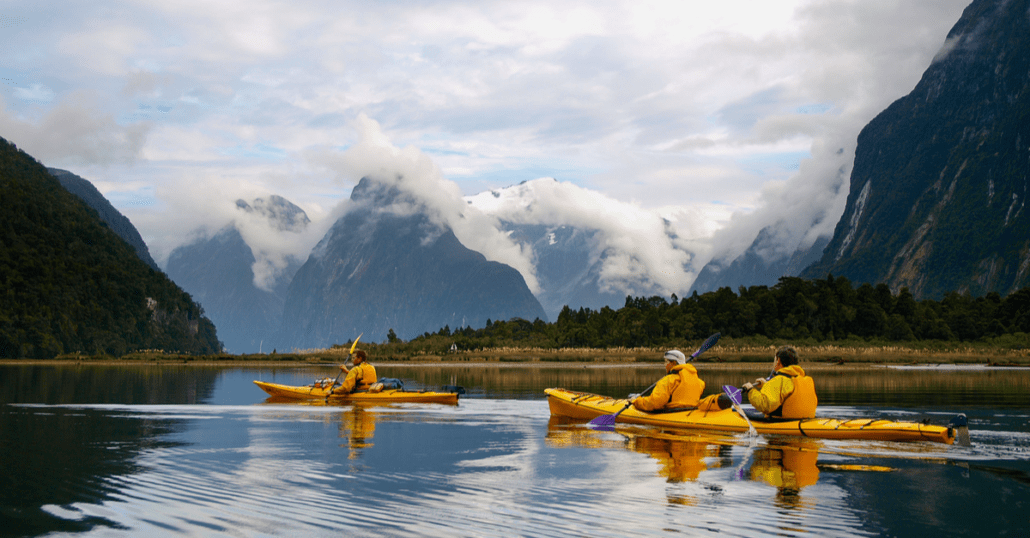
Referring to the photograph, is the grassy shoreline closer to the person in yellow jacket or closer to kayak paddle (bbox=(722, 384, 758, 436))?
kayak paddle (bbox=(722, 384, 758, 436))

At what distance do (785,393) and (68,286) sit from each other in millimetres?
103088

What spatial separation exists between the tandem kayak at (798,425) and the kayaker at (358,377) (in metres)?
10.4

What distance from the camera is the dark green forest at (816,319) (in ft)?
266

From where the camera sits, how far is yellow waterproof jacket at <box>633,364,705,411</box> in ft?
67.3

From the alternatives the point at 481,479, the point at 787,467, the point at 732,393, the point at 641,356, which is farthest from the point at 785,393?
the point at 641,356

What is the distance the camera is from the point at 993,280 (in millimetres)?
140375

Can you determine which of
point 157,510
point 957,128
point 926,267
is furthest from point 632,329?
point 957,128

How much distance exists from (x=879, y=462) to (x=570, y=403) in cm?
990

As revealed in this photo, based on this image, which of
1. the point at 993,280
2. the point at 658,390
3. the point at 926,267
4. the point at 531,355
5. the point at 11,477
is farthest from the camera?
the point at 926,267

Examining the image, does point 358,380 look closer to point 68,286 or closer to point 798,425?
point 798,425

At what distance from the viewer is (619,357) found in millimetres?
72938

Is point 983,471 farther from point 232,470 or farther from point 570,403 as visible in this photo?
point 232,470

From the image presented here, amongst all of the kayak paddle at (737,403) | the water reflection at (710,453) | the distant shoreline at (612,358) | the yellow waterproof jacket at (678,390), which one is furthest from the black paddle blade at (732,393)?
the distant shoreline at (612,358)

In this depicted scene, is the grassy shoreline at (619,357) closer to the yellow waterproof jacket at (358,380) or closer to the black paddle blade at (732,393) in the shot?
the yellow waterproof jacket at (358,380)
